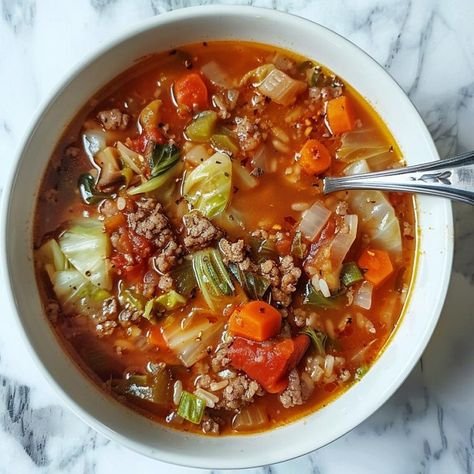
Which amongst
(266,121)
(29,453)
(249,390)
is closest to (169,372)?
(249,390)

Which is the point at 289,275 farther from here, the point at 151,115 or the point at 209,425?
the point at 151,115

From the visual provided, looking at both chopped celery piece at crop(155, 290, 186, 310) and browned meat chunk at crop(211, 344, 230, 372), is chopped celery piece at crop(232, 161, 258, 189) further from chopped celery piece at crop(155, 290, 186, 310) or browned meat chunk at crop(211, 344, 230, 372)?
browned meat chunk at crop(211, 344, 230, 372)

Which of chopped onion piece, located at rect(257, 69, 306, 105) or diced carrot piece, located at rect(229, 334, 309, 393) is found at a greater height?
chopped onion piece, located at rect(257, 69, 306, 105)

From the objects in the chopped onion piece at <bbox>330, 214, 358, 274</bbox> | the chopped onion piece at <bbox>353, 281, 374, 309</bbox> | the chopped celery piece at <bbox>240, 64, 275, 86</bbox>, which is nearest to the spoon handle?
the chopped onion piece at <bbox>330, 214, 358, 274</bbox>

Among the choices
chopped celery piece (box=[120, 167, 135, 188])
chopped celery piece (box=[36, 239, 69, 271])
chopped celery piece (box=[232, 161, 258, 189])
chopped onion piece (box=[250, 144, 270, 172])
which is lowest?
chopped celery piece (box=[36, 239, 69, 271])

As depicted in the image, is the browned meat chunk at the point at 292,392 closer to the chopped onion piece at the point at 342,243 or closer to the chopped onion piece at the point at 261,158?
Answer: the chopped onion piece at the point at 342,243

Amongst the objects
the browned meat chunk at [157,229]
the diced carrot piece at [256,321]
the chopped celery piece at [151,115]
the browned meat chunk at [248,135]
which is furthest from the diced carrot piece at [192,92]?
the diced carrot piece at [256,321]

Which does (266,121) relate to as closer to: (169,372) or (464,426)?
(169,372)
